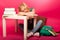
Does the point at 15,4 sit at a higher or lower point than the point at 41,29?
higher

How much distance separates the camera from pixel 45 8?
124 inches

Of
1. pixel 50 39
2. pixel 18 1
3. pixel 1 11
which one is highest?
pixel 18 1

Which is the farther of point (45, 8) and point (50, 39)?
point (45, 8)

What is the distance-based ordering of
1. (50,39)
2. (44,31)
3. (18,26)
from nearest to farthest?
1. (50,39)
2. (44,31)
3. (18,26)

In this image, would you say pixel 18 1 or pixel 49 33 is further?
pixel 18 1

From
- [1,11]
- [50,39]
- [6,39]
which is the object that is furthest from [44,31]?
[1,11]

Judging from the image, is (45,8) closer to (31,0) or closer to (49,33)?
(31,0)

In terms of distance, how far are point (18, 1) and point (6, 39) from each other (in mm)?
1117

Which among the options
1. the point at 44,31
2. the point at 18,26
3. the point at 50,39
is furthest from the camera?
the point at 18,26

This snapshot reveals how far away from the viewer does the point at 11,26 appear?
10.4 ft

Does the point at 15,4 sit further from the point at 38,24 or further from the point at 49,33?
the point at 49,33

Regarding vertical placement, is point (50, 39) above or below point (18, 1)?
below

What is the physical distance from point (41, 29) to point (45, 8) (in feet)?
2.33

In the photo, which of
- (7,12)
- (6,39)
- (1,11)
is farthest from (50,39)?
(1,11)
